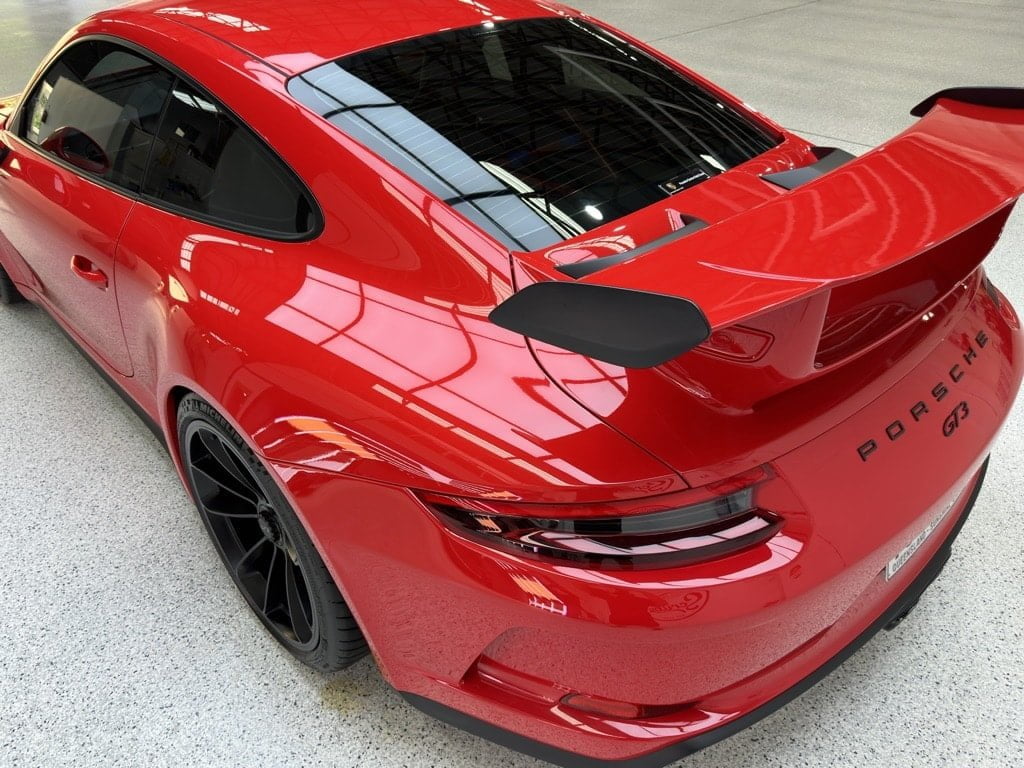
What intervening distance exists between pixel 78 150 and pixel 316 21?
31.5 inches

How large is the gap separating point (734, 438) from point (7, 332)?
2.99 meters

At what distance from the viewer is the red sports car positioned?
1089mm

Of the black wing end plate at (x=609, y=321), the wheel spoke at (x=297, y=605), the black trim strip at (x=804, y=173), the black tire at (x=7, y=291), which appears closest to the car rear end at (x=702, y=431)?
the black wing end plate at (x=609, y=321)

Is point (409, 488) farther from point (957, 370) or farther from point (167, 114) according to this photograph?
point (167, 114)

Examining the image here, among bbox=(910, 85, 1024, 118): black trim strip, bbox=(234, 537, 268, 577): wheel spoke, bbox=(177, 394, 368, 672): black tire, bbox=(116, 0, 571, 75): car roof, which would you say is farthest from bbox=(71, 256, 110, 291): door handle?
bbox=(910, 85, 1024, 118): black trim strip

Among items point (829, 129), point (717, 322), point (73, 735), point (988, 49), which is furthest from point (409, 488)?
point (988, 49)

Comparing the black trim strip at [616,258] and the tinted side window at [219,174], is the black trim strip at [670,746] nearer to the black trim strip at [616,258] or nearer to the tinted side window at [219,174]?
the black trim strip at [616,258]

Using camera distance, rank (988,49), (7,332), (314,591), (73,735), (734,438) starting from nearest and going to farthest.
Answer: (734,438) < (314,591) < (73,735) < (7,332) < (988,49)

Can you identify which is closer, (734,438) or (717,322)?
(717,322)

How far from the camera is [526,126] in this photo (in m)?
1.59

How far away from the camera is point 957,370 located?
1399 millimetres

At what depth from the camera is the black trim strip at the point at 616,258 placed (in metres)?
1.24

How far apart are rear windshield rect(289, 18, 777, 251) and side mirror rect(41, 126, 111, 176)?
0.76 m

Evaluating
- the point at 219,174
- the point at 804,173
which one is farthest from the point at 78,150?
the point at 804,173
